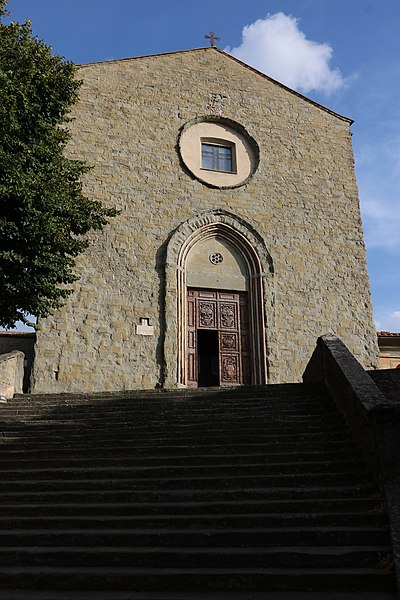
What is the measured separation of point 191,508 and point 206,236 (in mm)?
9403

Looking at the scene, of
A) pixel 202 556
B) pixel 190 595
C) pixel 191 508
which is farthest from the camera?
pixel 191 508

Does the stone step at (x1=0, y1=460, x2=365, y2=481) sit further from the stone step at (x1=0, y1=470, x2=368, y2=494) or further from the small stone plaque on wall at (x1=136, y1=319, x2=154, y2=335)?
the small stone plaque on wall at (x1=136, y1=319, x2=154, y2=335)

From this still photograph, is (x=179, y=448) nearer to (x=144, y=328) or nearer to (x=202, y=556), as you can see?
(x=202, y=556)

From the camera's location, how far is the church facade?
1176cm

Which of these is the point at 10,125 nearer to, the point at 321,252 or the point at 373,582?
the point at 373,582

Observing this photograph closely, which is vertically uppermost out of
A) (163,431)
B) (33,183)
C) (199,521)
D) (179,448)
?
(33,183)

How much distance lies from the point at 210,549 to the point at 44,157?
7.11 metres

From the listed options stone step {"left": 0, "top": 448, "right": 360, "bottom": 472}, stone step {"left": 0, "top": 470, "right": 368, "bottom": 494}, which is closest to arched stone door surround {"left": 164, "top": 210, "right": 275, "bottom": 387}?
stone step {"left": 0, "top": 448, "right": 360, "bottom": 472}

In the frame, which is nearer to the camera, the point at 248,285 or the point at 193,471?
the point at 193,471

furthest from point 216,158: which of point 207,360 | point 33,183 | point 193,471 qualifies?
point 193,471

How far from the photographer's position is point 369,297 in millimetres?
13695

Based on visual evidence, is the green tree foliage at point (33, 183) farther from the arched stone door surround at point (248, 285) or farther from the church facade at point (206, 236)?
the arched stone door surround at point (248, 285)

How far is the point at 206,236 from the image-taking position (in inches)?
525

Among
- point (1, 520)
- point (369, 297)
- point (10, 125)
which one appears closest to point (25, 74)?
Answer: point (10, 125)
